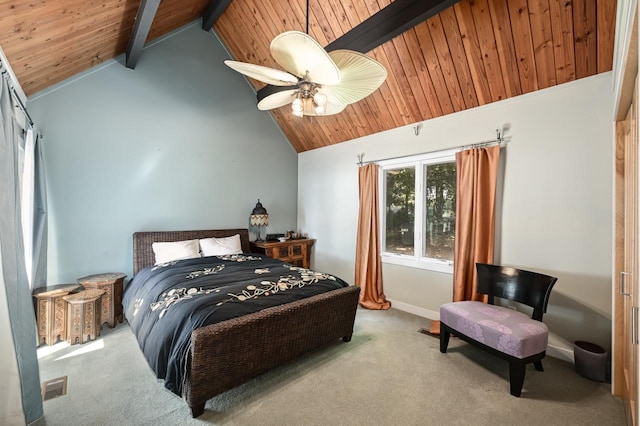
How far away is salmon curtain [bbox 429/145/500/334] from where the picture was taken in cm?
291

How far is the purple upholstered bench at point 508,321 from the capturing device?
2.04m

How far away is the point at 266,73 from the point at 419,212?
263cm

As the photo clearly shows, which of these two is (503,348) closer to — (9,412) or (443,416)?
(443,416)

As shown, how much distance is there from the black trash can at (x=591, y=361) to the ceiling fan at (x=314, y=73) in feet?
9.02

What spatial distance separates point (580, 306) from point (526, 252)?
1.96 ft

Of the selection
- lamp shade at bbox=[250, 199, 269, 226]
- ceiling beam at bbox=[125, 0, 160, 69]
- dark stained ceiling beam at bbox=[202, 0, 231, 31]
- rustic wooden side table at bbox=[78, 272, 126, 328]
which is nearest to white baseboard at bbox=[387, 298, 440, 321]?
lamp shade at bbox=[250, 199, 269, 226]

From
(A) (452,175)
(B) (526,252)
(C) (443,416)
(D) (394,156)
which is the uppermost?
(D) (394,156)

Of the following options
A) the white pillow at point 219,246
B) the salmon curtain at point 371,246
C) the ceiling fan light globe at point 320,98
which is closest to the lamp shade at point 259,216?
the white pillow at point 219,246

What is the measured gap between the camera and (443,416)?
1.84 meters

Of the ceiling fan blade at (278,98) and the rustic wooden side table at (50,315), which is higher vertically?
the ceiling fan blade at (278,98)

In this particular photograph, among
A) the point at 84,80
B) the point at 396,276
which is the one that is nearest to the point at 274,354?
the point at 396,276

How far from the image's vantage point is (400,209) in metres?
4.02

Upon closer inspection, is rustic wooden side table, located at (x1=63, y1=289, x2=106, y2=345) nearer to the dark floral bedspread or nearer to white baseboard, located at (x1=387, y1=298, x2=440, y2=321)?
the dark floral bedspread

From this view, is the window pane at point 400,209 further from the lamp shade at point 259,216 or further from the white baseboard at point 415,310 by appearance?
the lamp shade at point 259,216
